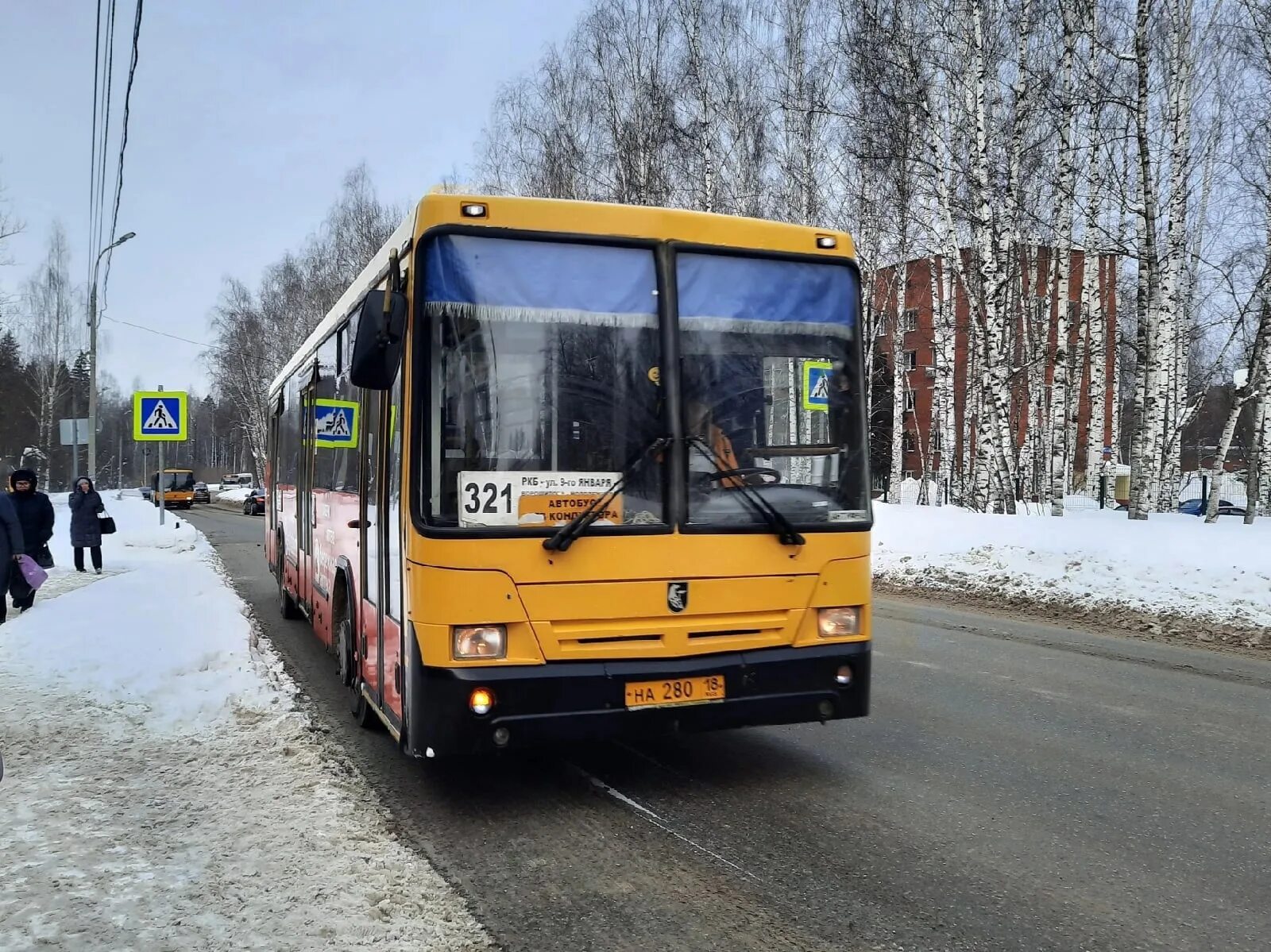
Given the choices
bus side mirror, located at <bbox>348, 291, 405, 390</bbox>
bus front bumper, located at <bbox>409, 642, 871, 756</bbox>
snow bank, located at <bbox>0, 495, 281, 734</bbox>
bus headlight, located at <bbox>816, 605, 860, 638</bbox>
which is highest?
bus side mirror, located at <bbox>348, 291, 405, 390</bbox>

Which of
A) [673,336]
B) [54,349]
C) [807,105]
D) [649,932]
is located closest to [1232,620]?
[673,336]

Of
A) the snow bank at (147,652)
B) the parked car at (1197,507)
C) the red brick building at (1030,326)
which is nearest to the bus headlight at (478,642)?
the snow bank at (147,652)

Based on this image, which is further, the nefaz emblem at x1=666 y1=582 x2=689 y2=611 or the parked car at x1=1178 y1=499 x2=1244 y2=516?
the parked car at x1=1178 y1=499 x2=1244 y2=516

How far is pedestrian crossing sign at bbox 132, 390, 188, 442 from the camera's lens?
68.1 ft

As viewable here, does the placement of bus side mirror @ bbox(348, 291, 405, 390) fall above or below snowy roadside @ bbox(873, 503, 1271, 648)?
above

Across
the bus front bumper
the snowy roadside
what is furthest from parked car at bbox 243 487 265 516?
the bus front bumper

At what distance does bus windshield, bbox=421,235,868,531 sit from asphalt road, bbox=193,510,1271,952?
140 cm

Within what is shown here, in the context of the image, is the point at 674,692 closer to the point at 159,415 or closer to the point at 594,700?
the point at 594,700

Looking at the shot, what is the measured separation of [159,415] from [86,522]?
12.7 ft

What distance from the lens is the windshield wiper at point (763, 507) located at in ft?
16.6

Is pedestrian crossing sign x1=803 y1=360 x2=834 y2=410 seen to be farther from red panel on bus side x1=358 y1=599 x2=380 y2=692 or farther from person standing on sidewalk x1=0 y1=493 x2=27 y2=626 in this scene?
person standing on sidewalk x1=0 y1=493 x2=27 y2=626

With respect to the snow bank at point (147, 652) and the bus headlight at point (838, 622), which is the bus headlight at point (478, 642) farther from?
the snow bank at point (147, 652)

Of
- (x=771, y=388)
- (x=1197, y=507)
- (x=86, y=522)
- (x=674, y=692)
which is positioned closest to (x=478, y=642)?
(x=674, y=692)

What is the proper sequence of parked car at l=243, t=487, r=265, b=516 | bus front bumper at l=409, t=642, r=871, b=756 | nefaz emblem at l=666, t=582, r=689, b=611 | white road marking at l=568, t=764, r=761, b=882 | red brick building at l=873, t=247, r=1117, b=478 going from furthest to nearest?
parked car at l=243, t=487, r=265, b=516, red brick building at l=873, t=247, r=1117, b=478, nefaz emblem at l=666, t=582, r=689, b=611, bus front bumper at l=409, t=642, r=871, b=756, white road marking at l=568, t=764, r=761, b=882
